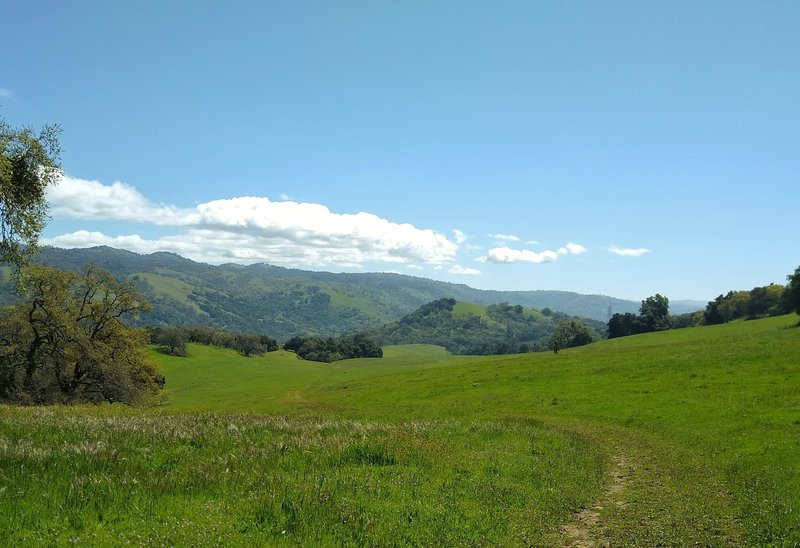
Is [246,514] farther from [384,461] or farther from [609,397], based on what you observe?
[609,397]

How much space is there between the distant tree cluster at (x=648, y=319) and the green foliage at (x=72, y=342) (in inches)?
5080

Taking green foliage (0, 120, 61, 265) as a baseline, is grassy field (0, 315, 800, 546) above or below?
below

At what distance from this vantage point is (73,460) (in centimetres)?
1030

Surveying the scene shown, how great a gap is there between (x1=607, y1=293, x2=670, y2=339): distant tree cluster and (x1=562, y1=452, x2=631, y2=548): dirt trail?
457 feet

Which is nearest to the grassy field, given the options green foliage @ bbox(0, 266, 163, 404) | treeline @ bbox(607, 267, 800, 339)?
green foliage @ bbox(0, 266, 163, 404)

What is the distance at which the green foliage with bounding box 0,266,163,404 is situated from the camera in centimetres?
4822

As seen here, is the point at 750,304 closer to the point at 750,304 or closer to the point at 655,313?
the point at 750,304

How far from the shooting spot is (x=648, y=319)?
145m

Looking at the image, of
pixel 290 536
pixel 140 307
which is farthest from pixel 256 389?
pixel 290 536

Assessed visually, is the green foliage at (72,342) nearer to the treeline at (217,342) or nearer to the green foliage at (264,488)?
the green foliage at (264,488)

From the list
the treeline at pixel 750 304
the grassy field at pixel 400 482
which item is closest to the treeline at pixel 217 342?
the treeline at pixel 750 304

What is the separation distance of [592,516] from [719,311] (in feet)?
476

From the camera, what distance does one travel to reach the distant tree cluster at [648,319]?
145 meters

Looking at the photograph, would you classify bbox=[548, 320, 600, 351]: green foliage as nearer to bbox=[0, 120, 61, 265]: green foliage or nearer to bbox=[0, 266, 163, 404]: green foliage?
bbox=[0, 266, 163, 404]: green foliage
